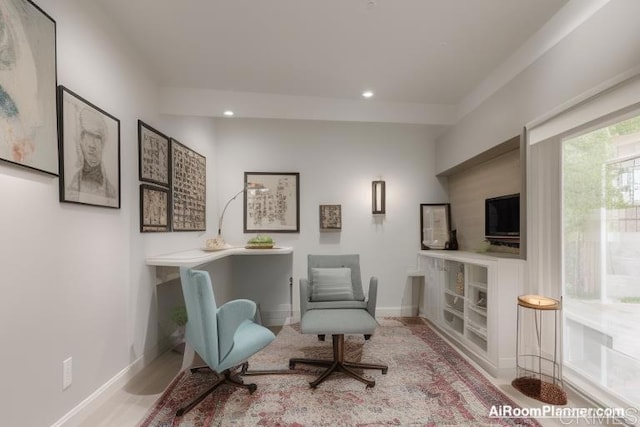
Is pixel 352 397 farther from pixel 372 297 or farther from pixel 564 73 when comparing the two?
pixel 564 73

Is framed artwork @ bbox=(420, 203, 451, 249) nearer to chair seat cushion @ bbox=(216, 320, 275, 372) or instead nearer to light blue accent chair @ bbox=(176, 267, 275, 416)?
chair seat cushion @ bbox=(216, 320, 275, 372)

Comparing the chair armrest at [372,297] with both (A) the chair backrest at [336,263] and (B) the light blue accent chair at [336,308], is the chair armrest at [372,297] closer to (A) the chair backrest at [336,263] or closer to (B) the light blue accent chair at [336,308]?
(B) the light blue accent chair at [336,308]

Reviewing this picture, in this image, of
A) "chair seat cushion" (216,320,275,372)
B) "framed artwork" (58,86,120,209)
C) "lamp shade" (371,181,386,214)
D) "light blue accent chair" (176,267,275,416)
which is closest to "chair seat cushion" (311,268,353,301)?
"chair seat cushion" (216,320,275,372)

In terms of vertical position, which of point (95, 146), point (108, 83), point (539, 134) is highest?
point (108, 83)

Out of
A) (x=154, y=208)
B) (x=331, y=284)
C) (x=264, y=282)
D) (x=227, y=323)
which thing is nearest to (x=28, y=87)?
(x=154, y=208)

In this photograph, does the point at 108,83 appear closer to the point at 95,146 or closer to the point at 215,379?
the point at 95,146

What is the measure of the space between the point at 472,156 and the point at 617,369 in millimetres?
2118

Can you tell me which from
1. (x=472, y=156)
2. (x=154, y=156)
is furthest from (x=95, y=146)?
(x=472, y=156)

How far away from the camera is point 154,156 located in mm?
2715

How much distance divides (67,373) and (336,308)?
200cm

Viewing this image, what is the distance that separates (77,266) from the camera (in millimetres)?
1847

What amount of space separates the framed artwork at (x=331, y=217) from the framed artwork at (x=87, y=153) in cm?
246

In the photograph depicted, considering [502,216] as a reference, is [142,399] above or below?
below

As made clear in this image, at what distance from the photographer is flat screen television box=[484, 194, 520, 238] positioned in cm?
272
